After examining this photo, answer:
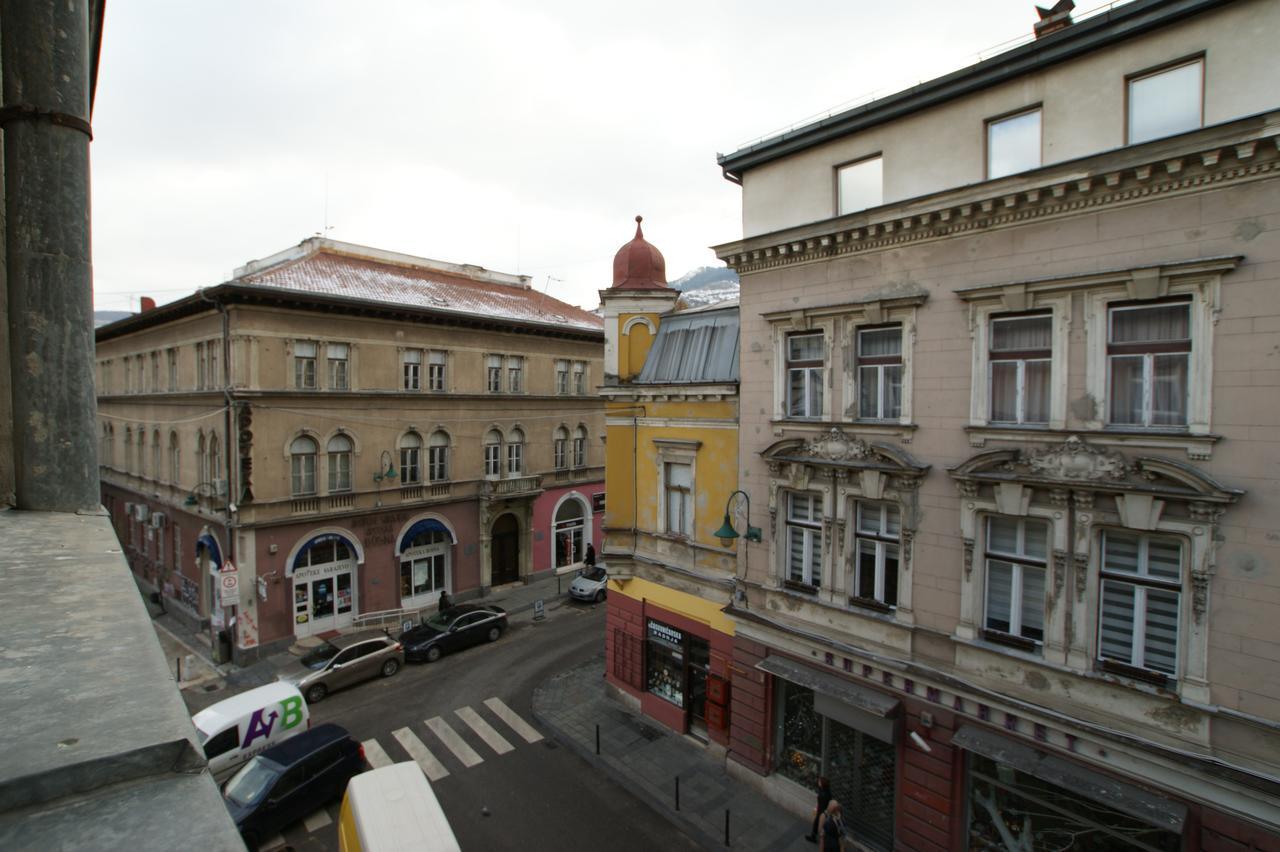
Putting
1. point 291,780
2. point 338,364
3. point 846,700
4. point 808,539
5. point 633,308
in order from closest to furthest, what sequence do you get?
point 846,700
point 291,780
point 808,539
point 633,308
point 338,364

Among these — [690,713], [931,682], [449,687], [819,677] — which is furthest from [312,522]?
[931,682]

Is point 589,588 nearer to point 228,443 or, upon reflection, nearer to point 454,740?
point 454,740

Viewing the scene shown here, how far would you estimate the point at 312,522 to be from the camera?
26.3m

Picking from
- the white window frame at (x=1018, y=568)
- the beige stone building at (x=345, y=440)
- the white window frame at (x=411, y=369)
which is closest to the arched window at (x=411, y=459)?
the beige stone building at (x=345, y=440)

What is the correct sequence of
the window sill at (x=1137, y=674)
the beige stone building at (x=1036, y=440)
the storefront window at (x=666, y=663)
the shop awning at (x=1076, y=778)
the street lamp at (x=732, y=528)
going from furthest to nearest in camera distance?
the storefront window at (x=666, y=663) < the street lamp at (x=732, y=528) < the window sill at (x=1137, y=674) < the shop awning at (x=1076, y=778) < the beige stone building at (x=1036, y=440)

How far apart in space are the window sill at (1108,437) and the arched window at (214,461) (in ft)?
82.8

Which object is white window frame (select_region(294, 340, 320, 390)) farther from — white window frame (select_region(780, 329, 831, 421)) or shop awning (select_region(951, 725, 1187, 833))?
shop awning (select_region(951, 725, 1187, 833))

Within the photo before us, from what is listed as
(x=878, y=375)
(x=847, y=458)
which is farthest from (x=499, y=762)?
(x=878, y=375)

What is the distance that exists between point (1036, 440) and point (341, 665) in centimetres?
2112

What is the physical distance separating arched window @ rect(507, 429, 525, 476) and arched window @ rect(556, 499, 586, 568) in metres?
3.67

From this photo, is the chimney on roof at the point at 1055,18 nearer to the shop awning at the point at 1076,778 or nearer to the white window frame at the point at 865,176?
the white window frame at the point at 865,176

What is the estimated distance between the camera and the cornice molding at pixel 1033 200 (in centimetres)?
963

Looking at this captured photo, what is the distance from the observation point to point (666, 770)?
682 inches

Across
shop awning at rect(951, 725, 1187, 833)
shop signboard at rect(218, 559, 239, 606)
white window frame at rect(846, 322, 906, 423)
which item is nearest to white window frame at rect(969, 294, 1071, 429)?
white window frame at rect(846, 322, 906, 423)
